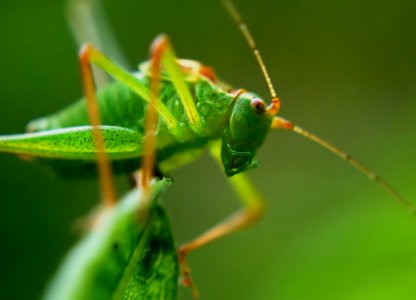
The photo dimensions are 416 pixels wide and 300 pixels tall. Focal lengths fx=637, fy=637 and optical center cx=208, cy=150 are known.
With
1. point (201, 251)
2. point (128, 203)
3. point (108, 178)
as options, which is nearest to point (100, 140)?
point (108, 178)

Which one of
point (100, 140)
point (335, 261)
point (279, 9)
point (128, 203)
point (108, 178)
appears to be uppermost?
point (279, 9)

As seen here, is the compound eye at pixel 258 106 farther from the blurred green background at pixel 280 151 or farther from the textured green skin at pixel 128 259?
the blurred green background at pixel 280 151

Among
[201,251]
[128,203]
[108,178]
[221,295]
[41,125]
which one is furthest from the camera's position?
[201,251]

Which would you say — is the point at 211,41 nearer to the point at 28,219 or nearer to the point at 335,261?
the point at 28,219

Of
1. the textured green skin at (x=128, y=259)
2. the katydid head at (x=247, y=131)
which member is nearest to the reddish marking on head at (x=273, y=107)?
the katydid head at (x=247, y=131)

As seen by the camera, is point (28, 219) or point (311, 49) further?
point (311, 49)

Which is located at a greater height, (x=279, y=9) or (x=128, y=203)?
(x=279, y=9)

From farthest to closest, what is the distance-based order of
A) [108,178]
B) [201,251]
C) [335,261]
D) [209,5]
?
1. [209,5]
2. [201,251]
3. [335,261]
4. [108,178]
